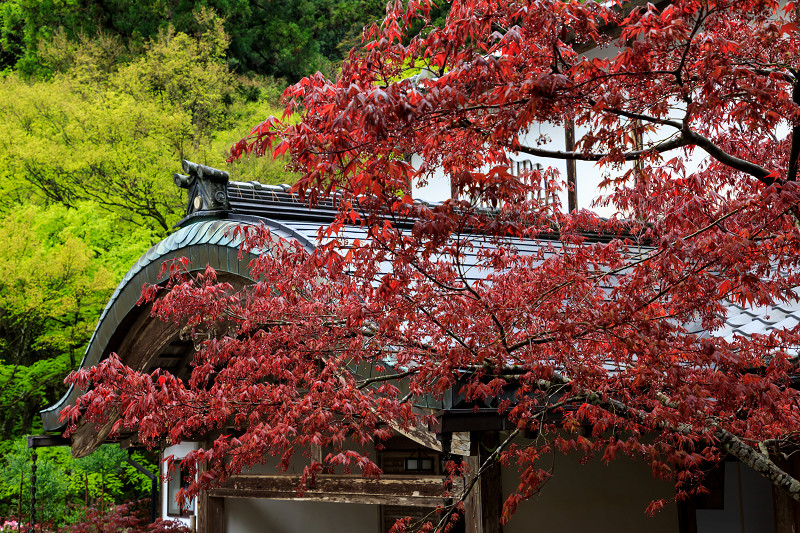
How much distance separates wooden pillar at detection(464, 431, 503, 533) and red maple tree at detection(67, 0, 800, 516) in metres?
0.41

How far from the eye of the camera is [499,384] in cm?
412

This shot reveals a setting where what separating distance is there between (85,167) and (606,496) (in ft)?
43.3

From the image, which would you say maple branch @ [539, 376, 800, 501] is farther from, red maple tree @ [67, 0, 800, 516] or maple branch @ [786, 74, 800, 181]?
maple branch @ [786, 74, 800, 181]

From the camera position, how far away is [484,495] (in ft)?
16.3

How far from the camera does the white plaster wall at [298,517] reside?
29.5 ft

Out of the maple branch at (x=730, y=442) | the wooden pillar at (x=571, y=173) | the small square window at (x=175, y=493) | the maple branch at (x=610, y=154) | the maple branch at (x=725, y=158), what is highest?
the wooden pillar at (x=571, y=173)

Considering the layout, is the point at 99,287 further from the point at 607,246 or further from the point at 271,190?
the point at 607,246

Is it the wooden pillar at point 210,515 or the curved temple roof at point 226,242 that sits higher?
the curved temple roof at point 226,242

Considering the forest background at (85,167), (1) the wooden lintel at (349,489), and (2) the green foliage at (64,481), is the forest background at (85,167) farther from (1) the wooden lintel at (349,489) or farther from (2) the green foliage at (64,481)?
(1) the wooden lintel at (349,489)

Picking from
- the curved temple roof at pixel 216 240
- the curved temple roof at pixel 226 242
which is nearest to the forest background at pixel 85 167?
the curved temple roof at pixel 216 240

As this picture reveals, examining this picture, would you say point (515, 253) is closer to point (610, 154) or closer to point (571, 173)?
point (610, 154)

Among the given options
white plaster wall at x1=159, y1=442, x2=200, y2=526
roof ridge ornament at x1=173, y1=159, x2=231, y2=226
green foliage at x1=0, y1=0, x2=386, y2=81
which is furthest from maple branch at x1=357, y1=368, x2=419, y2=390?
green foliage at x1=0, y1=0, x2=386, y2=81

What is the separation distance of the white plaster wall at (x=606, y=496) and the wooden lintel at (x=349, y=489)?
5.72 ft

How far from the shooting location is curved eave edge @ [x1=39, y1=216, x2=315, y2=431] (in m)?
6.17
